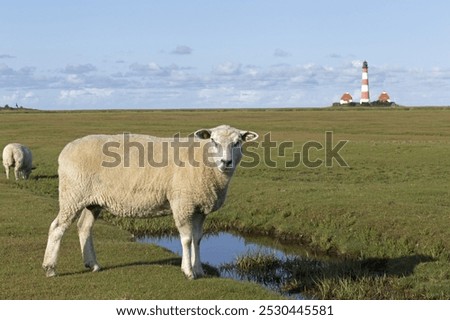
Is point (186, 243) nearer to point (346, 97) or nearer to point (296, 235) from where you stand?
point (296, 235)

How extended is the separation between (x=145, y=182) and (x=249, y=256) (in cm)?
534

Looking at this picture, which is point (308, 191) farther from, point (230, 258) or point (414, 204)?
point (230, 258)

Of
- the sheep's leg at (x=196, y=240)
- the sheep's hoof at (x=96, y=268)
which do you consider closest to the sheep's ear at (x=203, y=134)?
the sheep's leg at (x=196, y=240)

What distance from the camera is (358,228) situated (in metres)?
18.0

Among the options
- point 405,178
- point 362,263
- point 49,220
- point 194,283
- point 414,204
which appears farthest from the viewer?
point 405,178

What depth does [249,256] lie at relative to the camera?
1589 centimetres

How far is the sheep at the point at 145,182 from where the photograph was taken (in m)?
11.3

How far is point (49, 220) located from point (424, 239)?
1155 centimetres

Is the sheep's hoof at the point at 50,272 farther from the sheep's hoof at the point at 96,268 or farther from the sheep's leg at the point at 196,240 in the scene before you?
the sheep's leg at the point at 196,240

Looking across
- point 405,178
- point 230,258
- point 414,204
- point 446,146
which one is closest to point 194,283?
point 230,258

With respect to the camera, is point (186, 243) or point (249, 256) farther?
point (249, 256)

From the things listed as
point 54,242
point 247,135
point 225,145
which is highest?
point 247,135

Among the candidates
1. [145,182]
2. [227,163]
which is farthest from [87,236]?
[227,163]

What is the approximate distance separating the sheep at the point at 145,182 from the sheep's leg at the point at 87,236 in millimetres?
382
